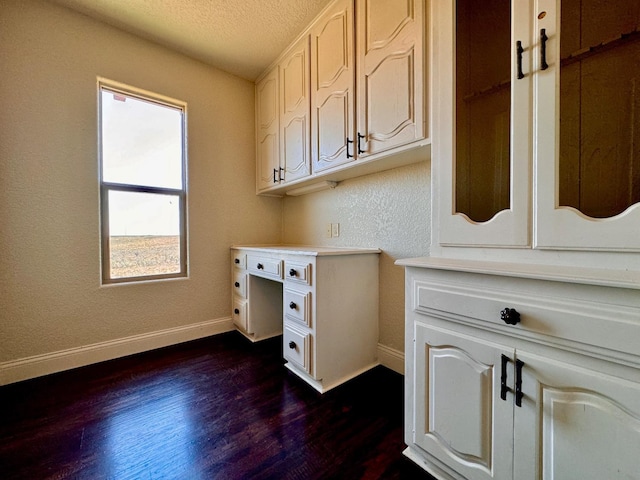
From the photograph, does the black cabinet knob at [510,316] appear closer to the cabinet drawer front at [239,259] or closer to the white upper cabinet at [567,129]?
the white upper cabinet at [567,129]

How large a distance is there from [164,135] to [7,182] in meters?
1.10

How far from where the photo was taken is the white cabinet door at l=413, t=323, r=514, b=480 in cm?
85

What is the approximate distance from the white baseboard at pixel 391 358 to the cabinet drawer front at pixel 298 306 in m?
0.65

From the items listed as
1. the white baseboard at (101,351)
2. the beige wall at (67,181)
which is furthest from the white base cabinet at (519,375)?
the beige wall at (67,181)

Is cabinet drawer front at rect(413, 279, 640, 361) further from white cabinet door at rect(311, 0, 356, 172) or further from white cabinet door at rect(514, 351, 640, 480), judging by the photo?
white cabinet door at rect(311, 0, 356, 172)

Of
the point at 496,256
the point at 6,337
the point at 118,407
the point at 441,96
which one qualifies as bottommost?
the point at 118,407

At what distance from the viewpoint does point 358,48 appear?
169cm

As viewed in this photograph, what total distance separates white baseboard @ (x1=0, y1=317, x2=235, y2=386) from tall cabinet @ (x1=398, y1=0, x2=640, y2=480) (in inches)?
82.4

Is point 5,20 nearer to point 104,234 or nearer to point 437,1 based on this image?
point 104,234

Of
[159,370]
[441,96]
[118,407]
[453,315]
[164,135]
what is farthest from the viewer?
[164,135]

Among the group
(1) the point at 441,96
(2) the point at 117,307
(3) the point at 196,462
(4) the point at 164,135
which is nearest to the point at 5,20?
(4) the point at 164,135

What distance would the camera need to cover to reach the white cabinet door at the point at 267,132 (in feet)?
8.35

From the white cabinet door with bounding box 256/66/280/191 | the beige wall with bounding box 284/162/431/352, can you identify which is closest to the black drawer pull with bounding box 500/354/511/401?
the beige wall with bounding box 284/162/431/352

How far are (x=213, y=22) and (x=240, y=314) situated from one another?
2485 millimetres
